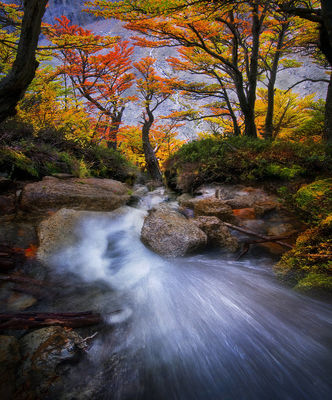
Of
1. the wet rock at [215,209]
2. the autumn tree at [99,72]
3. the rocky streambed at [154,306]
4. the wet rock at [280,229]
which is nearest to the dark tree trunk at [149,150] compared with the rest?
the autumn tree at [99,72]

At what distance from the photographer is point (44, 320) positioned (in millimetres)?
1655

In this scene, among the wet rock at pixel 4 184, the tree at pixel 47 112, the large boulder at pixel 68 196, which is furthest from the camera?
the tree at pixel 47 112

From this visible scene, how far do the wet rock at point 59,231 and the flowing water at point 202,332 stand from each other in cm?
15

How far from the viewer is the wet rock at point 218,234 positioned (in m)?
3.23

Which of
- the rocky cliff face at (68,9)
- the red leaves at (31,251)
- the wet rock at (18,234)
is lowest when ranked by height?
the red leaves at (31,251)

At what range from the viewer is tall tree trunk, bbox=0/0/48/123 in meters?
2.41

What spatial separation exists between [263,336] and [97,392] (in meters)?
1.41

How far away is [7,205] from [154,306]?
2977 mm

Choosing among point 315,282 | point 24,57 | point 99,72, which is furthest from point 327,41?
point 99,72

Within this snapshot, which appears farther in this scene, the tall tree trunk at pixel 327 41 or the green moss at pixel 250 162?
the green moss at pixel 250 162

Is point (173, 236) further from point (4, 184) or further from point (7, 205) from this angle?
point (4, 184)

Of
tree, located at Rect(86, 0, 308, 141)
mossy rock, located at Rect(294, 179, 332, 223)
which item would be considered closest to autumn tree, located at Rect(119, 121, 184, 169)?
tree, located at Rect(86, 0, 308, 141)

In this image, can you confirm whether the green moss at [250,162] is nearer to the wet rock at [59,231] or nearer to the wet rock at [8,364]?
the wet rock at [59,231]

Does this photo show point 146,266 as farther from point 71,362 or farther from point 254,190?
point 254,190
